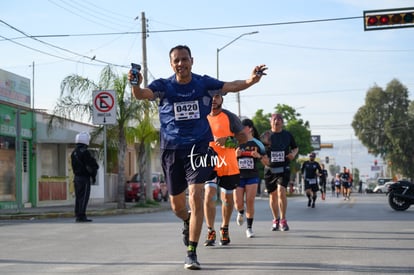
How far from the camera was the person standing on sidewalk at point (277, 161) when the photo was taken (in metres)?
12.9

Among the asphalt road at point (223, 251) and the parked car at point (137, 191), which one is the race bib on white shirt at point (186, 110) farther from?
the parked car at point (137, 191)

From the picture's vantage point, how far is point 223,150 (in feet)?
34.4

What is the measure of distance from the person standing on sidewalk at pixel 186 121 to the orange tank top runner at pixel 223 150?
2.20m

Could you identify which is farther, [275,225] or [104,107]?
[104,107]

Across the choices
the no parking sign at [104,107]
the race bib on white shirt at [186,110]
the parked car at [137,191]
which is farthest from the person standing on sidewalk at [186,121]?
the parked car at [137,191]

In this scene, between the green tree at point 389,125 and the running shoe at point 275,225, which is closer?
the running shoe at point 275,225

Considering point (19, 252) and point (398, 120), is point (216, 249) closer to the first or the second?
point (19, 252)

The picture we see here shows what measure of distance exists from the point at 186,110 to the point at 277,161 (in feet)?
17.8

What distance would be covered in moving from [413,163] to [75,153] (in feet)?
237

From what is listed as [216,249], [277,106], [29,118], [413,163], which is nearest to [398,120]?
[413,163]

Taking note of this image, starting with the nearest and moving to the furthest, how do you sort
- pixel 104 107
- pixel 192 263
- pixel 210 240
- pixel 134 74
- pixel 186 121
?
pixel 192 263, pixel 134 74, pixel 186 121, pixel 210 240, pixel 104 107

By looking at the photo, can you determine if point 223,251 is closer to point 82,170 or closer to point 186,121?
point 186,121

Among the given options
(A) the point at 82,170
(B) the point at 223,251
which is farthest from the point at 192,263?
(A) the point at 82,170

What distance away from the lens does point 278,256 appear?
870 centimetres
